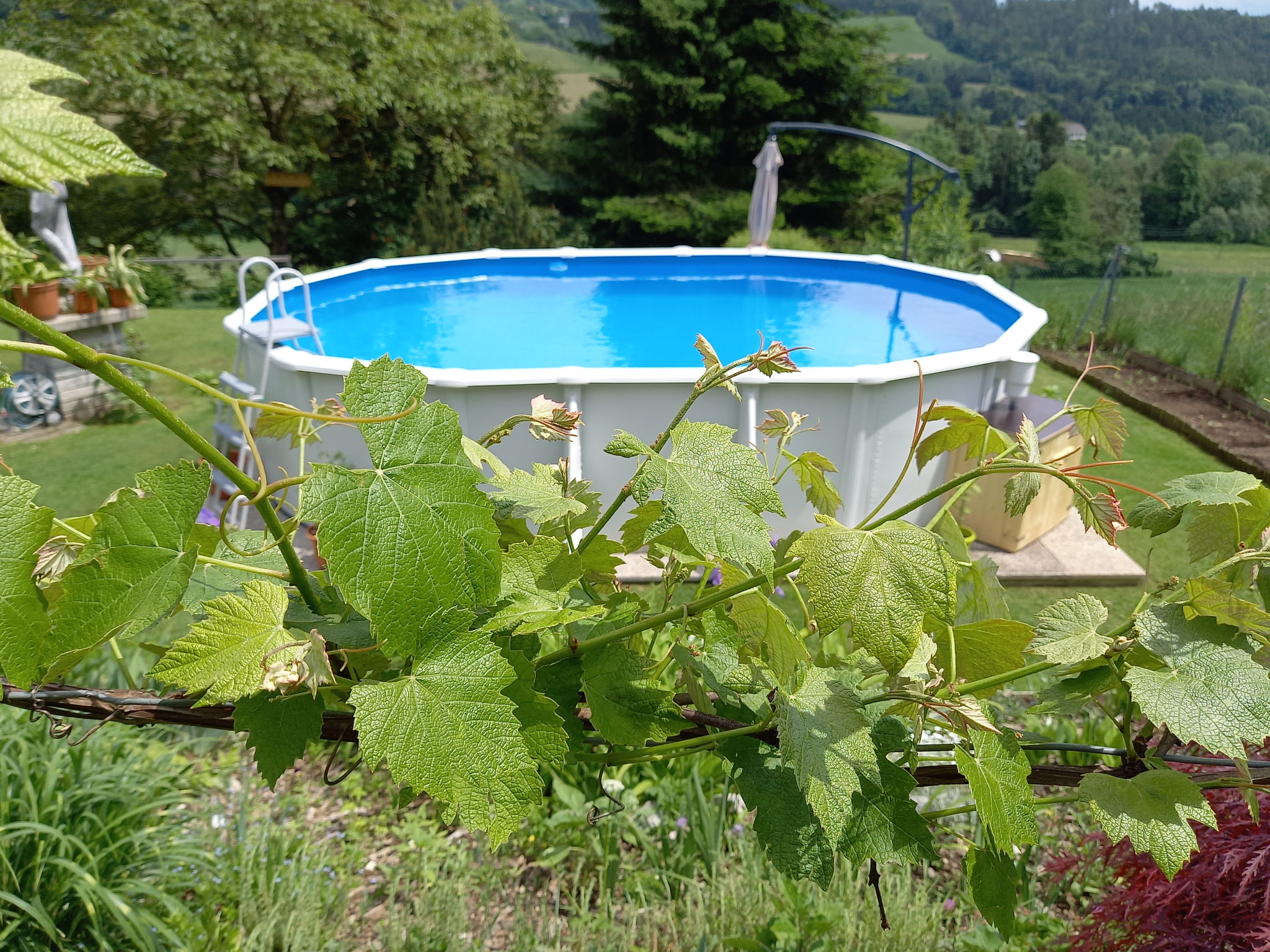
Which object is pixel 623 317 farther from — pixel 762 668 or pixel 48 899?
pixel 762 668

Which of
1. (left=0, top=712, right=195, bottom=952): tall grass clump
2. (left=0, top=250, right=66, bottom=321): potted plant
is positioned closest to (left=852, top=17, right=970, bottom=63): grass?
(left=0, top=250, right=66, bottom=321): potted plant

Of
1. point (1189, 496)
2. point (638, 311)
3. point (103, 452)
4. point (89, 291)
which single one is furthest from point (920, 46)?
point (1189, 496)

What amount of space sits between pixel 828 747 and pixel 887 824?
10cm

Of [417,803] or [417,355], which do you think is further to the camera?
[417,355]

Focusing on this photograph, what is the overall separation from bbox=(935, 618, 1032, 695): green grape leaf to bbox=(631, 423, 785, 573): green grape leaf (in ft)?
0.83

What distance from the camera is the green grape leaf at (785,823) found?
0.65 metres

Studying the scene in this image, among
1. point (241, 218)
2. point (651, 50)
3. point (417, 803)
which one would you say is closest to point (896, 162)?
point (651, 50)

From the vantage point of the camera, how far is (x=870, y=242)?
14.9m

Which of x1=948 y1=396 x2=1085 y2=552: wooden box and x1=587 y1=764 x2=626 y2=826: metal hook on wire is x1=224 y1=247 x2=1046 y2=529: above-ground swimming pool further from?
x1=587 y1=764 x2=626 y2=826: metal hook on wire

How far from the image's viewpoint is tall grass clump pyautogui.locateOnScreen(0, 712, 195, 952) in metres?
1.88

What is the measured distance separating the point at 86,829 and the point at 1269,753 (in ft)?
8.14

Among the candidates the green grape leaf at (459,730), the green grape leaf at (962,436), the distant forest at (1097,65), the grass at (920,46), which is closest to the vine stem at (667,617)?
the green grape leaf at (459,730)

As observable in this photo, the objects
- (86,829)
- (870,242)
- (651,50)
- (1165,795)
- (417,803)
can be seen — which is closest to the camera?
(1165,795)

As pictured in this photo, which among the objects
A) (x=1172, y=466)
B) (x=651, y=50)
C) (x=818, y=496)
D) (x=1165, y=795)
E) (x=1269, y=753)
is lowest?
(x=1172, y=466)
